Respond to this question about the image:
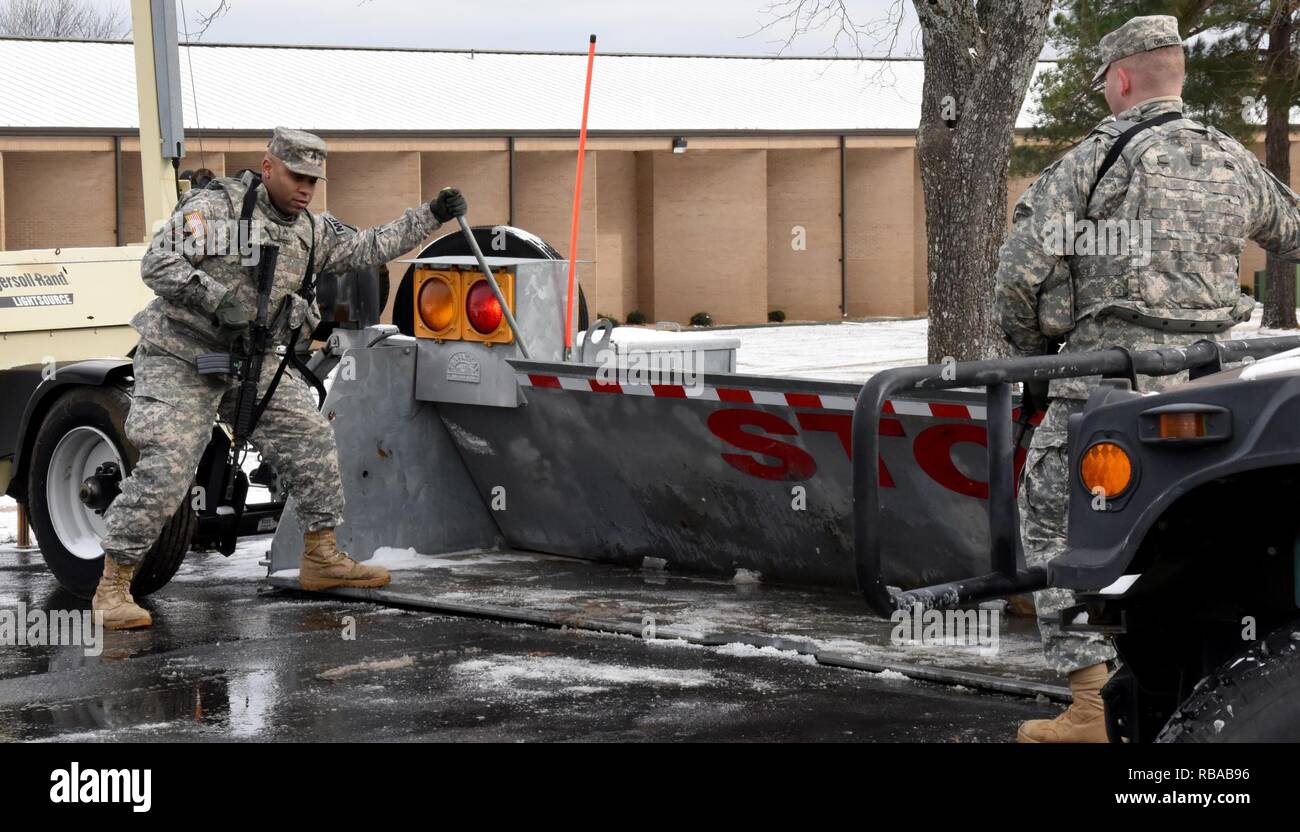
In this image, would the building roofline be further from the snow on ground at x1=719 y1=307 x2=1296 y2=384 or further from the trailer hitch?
the trailer hitch

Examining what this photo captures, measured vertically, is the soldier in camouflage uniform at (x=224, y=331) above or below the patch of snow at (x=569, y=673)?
above

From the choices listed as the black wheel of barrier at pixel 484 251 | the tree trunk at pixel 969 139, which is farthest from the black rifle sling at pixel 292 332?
the tree trunk at pixel 969 139

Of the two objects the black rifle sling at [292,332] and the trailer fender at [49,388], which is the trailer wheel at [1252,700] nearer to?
the black rifle sling at [292,332]

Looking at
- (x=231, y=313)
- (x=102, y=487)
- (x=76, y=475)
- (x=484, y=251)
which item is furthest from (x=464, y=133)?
(x=231, y=313)

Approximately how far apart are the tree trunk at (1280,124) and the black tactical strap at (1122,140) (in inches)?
615

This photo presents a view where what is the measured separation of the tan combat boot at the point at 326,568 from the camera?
24.3 ft

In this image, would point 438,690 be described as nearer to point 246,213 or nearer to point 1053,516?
point 1053,516

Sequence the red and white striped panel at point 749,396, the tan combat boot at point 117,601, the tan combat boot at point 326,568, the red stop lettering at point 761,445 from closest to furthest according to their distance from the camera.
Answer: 1. the red and white striped panel at point 749,396
2. the tan combat boot at point 117,601
3. the red stop lettering at point 761,445
4. the tan combat boot at point 326,568

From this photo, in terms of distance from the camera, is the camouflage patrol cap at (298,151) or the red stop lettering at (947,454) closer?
the red stop lettering at (947,454)

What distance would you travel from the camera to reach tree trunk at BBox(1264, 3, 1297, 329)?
2284cm

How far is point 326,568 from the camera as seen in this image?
292 inches

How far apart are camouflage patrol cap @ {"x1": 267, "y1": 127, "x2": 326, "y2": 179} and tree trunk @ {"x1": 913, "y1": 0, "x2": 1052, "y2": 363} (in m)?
4.25

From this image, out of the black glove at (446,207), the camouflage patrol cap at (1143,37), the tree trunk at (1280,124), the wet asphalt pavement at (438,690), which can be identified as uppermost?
the tree trunk at (1280,124)
